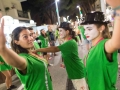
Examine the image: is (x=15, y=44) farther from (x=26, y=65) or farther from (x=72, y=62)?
(x=72, y=62)

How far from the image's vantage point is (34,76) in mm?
2141

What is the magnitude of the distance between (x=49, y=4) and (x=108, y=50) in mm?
34656

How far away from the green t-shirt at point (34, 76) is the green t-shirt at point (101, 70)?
1.93ft

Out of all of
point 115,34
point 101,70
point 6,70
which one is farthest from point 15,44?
point 6,70

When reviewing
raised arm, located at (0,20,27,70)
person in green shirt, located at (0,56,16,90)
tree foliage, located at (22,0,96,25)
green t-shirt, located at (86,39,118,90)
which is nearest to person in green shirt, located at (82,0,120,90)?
green t-shirt, located at (86,39,118,90)

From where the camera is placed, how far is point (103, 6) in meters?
7.29

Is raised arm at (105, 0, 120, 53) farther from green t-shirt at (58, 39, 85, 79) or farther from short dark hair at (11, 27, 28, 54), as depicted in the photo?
green t-shirt at (58, 39, 85, 79)

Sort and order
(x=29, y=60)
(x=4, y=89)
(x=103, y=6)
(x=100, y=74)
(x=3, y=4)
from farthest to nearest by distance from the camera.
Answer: (x=3, y=4) < (x=103, y=6) < (x=4, y=89) < (x=29, y=60) < (x=100, y=74)

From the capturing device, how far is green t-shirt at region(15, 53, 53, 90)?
2.08 meters

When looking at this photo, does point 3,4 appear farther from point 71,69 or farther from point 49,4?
point 71,69

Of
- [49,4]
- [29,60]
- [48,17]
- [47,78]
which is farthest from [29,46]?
[48,17]

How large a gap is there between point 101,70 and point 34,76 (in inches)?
31.5

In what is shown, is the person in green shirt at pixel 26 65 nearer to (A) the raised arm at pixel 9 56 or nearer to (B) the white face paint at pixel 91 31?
(A) the raised arm at pixel 9 56

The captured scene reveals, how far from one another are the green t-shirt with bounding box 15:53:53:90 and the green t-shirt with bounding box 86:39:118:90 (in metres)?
0.59
